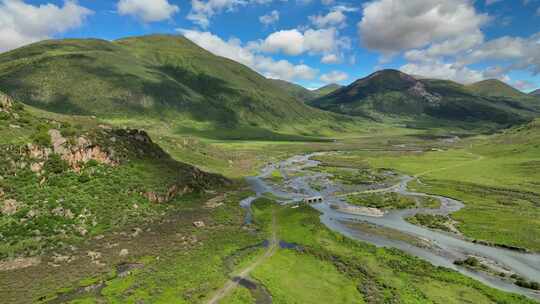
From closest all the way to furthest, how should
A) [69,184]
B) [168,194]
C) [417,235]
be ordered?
[69,184], [417,235], [168,194]

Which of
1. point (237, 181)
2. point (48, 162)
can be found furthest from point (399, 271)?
point (237, 181)

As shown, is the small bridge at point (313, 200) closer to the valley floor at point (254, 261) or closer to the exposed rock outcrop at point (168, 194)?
the valley floor at point (254, 261)

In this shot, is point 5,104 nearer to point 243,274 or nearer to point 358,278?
point 243,274

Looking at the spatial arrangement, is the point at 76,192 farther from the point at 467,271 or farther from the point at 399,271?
the point at 467,271

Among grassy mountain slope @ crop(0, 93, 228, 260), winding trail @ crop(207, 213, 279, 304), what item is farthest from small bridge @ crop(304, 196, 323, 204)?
grassy mountain slope @ crop(0, 93, 228, 260)

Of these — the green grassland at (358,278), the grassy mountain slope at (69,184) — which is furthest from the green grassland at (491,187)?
the grassy mountain slope at (69,184)

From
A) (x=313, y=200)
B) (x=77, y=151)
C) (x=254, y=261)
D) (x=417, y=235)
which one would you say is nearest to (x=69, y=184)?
(x=77, y=151)
